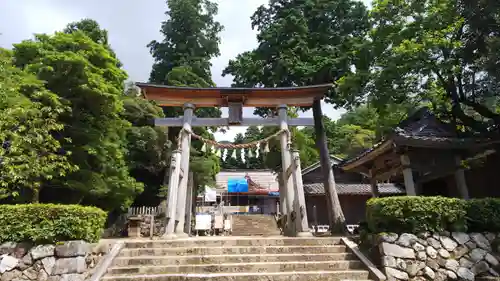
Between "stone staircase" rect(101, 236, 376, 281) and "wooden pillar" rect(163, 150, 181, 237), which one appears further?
"wooden pillar" rect(163, 150, 181, 237)

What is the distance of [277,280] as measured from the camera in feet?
19.4

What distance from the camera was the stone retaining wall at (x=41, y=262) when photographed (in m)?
5.62

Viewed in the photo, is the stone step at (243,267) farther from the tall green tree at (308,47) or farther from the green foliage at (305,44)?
the green foliage at (305,44)

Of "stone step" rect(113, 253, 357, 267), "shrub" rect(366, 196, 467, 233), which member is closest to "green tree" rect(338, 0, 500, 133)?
"shrub" rect(366, 196, 467, 233)

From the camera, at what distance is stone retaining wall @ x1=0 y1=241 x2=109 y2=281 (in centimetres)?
562

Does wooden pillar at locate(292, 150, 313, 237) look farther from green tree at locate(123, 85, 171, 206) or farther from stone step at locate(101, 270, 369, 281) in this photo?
green tree at locate(123, 85, 171, 206)

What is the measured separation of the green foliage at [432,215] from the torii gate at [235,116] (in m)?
2.91

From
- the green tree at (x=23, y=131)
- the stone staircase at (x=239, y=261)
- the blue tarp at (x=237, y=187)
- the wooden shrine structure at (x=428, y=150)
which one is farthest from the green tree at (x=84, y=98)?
the blue tarp at (x=237, y=187)

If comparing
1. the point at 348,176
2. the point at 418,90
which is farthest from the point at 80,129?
the point at 348,176

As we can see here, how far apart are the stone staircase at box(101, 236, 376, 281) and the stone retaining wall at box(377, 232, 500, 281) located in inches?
25.6

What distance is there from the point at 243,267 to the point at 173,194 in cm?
350

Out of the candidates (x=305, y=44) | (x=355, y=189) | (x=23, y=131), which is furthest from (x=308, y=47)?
(x=23, y=131)

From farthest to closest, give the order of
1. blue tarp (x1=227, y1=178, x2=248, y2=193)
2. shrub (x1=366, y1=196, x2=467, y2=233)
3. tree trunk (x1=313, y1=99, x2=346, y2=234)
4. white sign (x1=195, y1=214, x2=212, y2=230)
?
A: 1. blue tarp (x1=227, y1=178, x2=248, y2=193)
2. white sign (x1=195, y1=214, x2=212, y2=230)
3. tree trunk (x1=313, y1=99, x2=346, y2=234)
4. shrub (x1=366, y1=196, x2=467, y2=233)

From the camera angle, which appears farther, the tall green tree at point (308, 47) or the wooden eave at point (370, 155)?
the tall green tree at point (308, 47)
